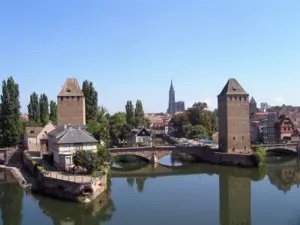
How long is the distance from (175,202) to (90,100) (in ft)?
117

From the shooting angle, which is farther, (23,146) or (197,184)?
(23,146)

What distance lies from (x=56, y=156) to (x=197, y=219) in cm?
1832

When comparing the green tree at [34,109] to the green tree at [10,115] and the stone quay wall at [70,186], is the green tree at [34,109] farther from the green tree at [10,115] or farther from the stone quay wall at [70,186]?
the stone quay wall at [70,186]

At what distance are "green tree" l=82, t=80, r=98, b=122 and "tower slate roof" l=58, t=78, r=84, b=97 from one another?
7771 mm

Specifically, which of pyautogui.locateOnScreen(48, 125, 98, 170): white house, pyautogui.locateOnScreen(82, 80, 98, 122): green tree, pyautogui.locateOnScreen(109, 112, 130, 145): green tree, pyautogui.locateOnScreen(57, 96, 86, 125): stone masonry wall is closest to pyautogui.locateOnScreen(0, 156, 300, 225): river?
pyautogui.locateOnScreen(48, 125, 98, 170): white house

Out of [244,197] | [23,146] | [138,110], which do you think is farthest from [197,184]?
[138,110]

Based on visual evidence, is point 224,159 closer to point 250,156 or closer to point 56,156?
point 250,156

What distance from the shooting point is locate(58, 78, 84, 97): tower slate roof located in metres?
56.2

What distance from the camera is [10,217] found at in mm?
29312

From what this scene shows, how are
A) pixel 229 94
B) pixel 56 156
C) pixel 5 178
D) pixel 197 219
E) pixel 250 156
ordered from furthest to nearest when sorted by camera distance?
1. pixel 229 94
2. pixel 250 156
3. pixel 5 178
4. pixel 56 156
5. pixel 197 219

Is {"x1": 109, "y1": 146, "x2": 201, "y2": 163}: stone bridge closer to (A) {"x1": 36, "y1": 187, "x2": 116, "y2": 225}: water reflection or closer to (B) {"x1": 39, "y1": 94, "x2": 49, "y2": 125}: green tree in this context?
(A) {"x1": 36, "y1": 187, "x2": 116, "y2": 225}: water reflection

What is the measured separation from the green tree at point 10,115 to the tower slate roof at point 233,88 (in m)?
30.3

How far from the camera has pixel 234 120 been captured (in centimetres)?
5697

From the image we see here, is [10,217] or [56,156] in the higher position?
[56,156]
